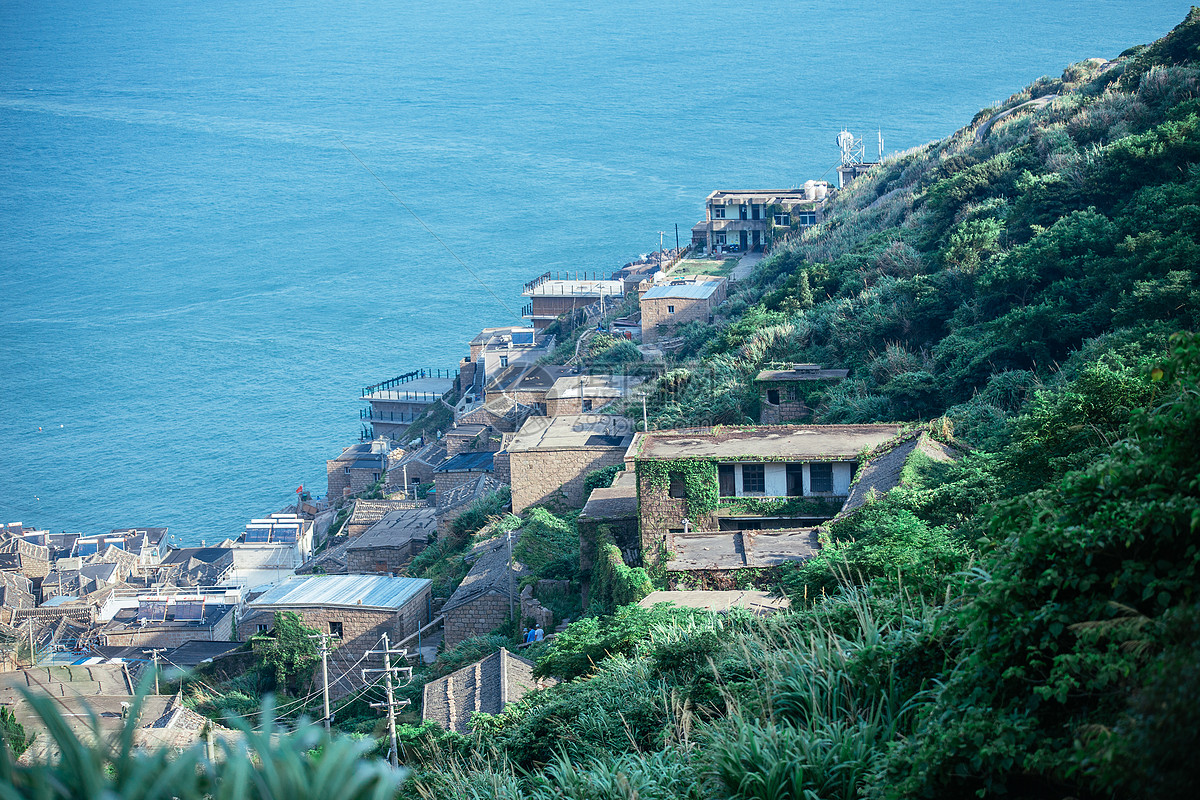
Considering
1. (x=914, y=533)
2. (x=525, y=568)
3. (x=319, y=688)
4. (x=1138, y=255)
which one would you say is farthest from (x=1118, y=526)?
(x=319, y=688)

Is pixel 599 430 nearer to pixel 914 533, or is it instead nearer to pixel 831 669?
pixel 914 533

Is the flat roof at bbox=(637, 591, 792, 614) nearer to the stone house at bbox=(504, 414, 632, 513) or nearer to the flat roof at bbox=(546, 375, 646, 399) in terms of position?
the stone house at bbox=(504, 414, 632, 513)

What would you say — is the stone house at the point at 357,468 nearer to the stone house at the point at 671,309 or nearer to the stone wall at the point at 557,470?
the stone house at the point at 671,309

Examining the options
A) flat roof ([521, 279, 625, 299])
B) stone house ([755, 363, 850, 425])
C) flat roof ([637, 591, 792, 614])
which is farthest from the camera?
flat roof ([521, 279, 625, 299])

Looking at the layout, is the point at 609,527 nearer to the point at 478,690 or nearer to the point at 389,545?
the point at 478,690

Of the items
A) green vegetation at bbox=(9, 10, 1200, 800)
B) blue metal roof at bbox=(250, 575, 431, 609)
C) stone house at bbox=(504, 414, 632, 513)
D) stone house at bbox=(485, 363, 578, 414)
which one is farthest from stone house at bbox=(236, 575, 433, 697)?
stone house at bbox=(485, 363, 578, 414)

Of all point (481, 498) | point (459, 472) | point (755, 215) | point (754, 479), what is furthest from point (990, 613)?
point (755, 215)

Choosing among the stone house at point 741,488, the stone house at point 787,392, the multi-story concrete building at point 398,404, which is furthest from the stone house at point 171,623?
the multi-story concrete building at point 398,404

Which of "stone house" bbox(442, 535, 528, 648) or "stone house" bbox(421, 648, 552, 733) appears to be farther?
"stone house" bbox(442, 535, 528, 648)
